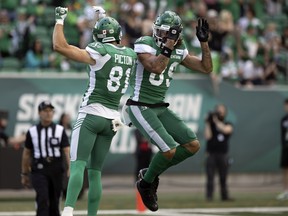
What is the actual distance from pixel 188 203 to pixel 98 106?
702 centimetres

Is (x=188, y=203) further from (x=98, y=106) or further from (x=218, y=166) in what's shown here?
(x=98, y=106)

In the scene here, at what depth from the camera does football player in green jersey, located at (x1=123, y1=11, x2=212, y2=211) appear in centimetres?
1122

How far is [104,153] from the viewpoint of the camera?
1094cm

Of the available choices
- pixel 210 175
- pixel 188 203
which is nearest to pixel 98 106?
pixel 188 203

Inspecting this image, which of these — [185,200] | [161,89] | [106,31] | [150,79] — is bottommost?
[185,200]

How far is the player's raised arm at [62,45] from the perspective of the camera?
10391mm

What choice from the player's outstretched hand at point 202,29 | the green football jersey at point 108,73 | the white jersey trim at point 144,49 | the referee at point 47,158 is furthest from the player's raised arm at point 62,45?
the referee at point 47,158

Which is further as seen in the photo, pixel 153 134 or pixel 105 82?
pixel 153 134

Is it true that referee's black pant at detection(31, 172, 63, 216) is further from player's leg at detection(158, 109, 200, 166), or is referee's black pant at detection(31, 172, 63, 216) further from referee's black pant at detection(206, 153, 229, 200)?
referee's black pant at detection(206, 153, 229, 200)

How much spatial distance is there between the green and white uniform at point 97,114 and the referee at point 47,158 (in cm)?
175

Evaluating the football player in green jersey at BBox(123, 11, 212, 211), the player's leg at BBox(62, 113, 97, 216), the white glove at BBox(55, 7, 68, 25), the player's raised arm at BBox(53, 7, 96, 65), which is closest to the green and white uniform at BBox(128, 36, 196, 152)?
the football player in green jersey at BBox(123, 11, 212, 211)

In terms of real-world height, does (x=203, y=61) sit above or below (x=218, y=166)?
above

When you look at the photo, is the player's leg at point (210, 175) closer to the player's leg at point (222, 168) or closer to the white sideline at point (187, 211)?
the player's leg at point (222, 168)

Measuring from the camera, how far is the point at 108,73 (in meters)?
10.8
